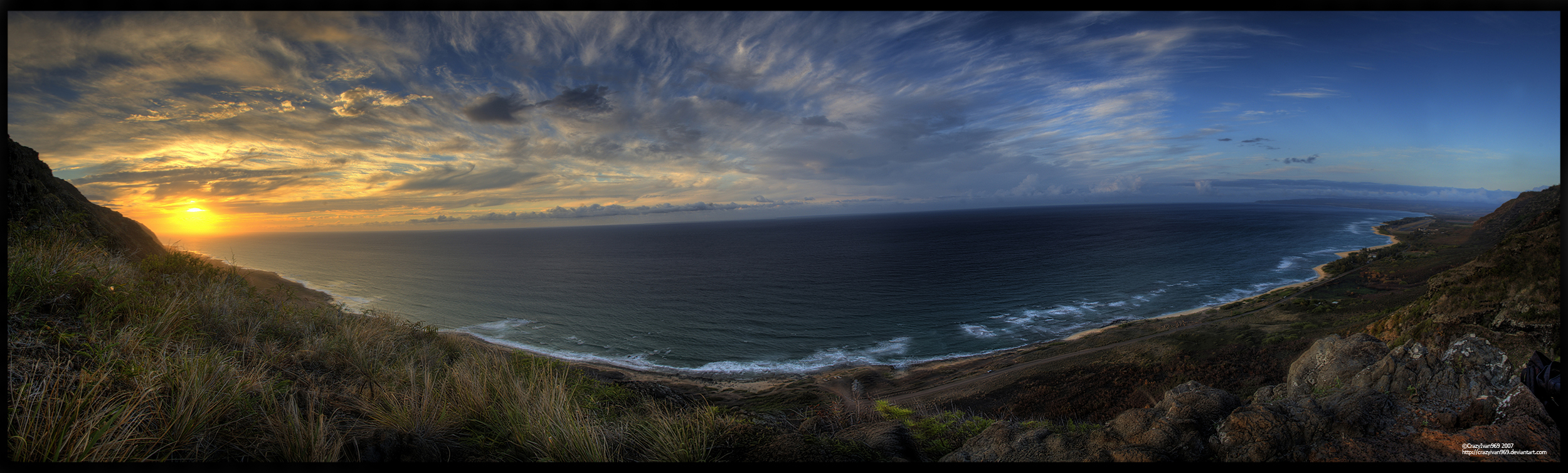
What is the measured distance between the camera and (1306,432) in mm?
2645

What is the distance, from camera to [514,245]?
80.8 metres

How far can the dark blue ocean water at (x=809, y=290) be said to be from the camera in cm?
2062

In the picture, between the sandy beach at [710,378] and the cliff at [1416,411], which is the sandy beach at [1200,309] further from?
the cliff at [1416,411]

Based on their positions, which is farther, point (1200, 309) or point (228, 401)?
point (1200, 309)

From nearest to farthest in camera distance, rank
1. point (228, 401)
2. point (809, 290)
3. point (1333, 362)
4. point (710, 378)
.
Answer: point (228, 401)
point (1333, 362)
point (710, 378)
point (809, 290)

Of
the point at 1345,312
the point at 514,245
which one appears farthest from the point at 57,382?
the point at 514,245

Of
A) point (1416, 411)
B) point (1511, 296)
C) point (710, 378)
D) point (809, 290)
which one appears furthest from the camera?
point (809, 290)

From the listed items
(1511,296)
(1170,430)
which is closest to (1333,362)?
(1511,296)

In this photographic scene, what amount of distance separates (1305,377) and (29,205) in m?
17.3

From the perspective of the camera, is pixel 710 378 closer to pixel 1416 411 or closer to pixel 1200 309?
pixel 1416 411

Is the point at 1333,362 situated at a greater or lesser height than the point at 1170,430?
lesser

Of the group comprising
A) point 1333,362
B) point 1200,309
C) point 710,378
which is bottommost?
point 710,378

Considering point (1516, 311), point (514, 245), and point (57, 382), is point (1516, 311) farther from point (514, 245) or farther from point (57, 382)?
point (514, 245)

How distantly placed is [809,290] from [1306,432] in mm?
30054
